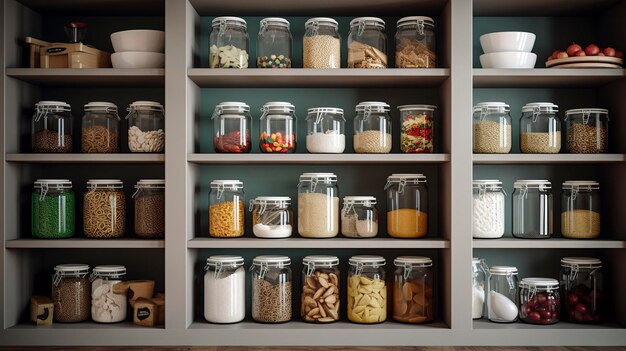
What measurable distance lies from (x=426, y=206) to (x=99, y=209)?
1395 mm

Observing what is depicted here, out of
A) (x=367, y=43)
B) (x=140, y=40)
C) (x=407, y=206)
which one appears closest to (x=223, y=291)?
(x=407, y=206)

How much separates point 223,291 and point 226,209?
0.34 m

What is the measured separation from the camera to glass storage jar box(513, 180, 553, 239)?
2.67 m

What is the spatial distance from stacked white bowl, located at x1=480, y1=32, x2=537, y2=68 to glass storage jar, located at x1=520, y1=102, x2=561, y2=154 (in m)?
0.19

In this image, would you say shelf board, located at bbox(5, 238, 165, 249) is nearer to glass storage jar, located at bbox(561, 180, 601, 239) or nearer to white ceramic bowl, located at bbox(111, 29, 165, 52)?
white ceramic bowl, located at bbox(111, 29, 165, 52)

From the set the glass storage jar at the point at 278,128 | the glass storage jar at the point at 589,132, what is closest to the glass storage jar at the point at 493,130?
the glass storage jar at the point at 589,132

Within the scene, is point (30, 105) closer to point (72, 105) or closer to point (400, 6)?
point (72, 105)

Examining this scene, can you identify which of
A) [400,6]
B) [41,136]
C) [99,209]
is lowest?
[99,209]

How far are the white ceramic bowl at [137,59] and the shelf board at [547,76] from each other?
1.33 m

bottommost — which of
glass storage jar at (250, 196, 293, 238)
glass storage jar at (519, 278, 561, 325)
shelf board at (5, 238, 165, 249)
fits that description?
glass storage jar at (519, 278, 561, 325)

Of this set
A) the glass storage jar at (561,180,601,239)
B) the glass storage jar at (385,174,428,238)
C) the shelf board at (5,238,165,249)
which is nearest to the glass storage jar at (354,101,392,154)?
the glass storage jar at (385,174,428,238)

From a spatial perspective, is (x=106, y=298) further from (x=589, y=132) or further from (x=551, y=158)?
(x=589, y=132)

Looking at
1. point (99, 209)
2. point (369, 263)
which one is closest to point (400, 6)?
point (369, 263)

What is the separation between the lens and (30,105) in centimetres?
278
